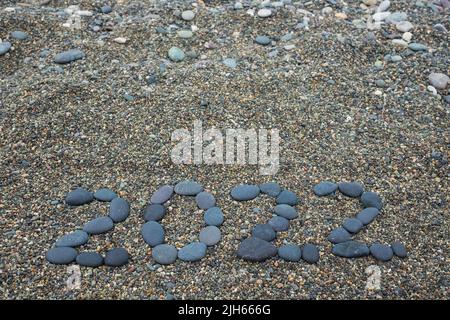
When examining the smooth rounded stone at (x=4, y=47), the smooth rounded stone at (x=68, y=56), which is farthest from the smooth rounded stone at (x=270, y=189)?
the smooth rounded stone at (x=4, y=47)

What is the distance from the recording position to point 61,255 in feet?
7.24

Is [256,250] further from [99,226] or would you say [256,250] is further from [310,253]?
[99,226]

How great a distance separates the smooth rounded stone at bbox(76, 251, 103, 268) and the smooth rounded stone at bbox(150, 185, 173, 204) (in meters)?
0.36

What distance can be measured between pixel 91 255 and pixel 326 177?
1.09m

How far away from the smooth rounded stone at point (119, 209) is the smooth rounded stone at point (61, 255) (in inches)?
8.9

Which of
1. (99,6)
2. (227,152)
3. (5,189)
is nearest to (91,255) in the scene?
(5,189)

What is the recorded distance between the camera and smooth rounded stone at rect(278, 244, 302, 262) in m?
2.24

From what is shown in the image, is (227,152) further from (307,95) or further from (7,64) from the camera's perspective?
(7,64)

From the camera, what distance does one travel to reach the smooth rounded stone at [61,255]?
2.20 meters

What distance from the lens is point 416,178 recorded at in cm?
262

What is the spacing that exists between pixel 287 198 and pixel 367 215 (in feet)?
1.14

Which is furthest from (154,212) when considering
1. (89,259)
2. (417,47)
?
(417,47)

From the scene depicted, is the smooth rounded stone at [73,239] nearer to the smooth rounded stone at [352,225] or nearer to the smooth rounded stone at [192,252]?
the smooth rounded stone at [192,252]

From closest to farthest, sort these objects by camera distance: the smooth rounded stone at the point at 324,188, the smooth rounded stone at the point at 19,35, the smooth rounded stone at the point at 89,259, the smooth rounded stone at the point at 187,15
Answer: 1. the smooth rounded stone at the point at 89,259
2. the smooth rounded stone at the point at 324,188
3. the smooth rounded stone at the point at 19,35
4. the smooth rounded stone at the point at 187,15
